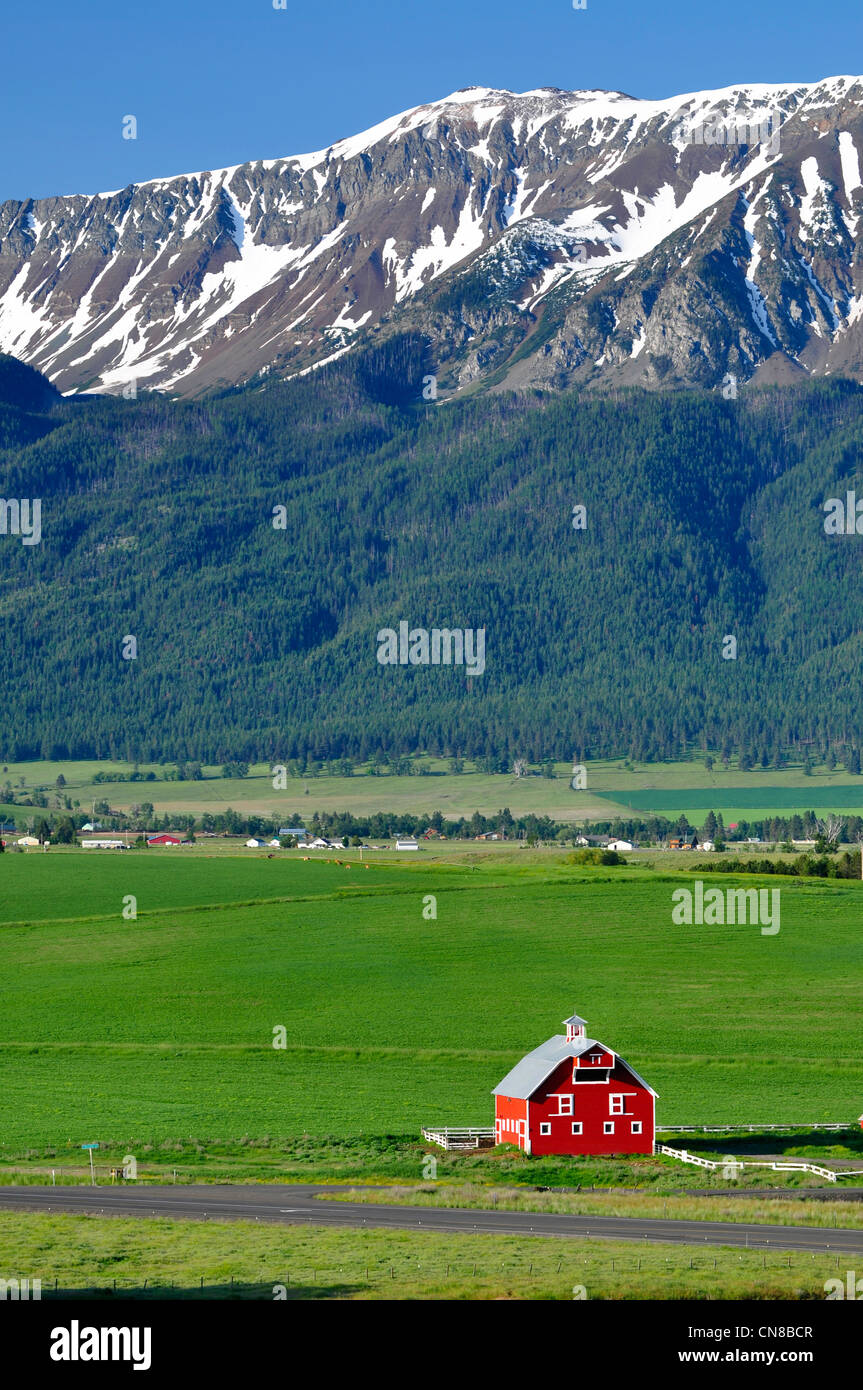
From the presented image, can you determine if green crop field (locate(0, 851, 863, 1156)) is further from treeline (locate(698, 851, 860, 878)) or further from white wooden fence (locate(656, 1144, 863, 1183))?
white wooden fence (locate(656, 1144, 863, 1183))

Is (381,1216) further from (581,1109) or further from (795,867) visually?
(795,867)

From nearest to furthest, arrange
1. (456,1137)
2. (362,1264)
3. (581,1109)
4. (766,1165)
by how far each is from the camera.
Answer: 1. (362,1264)
2. (766,1165)
3. (456,1137)
4. (581,1109)

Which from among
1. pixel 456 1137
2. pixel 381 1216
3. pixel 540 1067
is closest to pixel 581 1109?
pixel 540 1067

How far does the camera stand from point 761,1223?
58250 millimetres

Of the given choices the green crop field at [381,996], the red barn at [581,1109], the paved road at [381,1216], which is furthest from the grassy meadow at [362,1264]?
the red barn at [581,1109]

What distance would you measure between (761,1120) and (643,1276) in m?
33.8

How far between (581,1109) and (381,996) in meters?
41.2

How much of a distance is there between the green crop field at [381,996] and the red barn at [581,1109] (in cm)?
430

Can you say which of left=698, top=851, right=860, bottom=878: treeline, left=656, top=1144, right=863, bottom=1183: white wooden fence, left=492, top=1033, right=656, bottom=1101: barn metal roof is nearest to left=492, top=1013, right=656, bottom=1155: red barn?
left=492, top=1033, right=656, bottom=1101: barn metal roof

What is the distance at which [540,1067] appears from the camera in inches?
2997

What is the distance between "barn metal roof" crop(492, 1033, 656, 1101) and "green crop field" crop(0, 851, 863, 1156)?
10.3 ft

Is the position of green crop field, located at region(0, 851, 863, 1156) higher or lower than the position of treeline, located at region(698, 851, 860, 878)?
lower

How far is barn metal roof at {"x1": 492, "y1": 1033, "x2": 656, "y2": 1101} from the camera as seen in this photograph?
7475 cm

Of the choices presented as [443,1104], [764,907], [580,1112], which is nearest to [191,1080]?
[443,1104]
